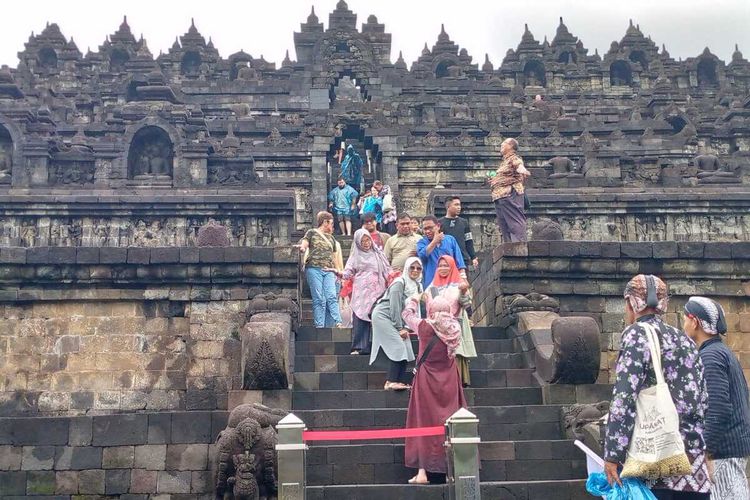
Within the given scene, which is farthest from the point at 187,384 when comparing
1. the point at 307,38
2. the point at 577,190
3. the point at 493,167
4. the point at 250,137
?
the point at 307,38

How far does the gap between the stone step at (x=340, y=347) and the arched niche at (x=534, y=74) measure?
30.6 metres

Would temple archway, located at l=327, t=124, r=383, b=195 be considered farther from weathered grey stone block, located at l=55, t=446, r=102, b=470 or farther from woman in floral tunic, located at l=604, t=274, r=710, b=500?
woman in floral tunic, located at l=604, t=274, r=710, b=500

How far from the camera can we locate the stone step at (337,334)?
11.8 m

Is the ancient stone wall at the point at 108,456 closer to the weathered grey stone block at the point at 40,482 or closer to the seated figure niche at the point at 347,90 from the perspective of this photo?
the weathered grey stone block at the point at 40,482

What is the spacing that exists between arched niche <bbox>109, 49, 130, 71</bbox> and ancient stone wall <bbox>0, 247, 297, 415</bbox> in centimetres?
3276

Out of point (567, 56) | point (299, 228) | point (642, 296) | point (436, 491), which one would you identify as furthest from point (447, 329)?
point (567, 56)

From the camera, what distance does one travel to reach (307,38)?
3972 cm

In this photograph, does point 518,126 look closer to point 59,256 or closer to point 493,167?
point 493,167

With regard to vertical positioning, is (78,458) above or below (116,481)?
above

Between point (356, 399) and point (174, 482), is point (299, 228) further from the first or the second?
point (174, 482)

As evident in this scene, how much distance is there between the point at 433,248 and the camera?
1204 centimetres

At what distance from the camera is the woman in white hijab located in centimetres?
992

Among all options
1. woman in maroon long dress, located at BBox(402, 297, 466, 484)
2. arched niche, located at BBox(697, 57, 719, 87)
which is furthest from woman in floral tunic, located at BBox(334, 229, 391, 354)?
arched niche, located at BBox(697, 57, 719, 87)

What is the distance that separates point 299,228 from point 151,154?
5745 mm
